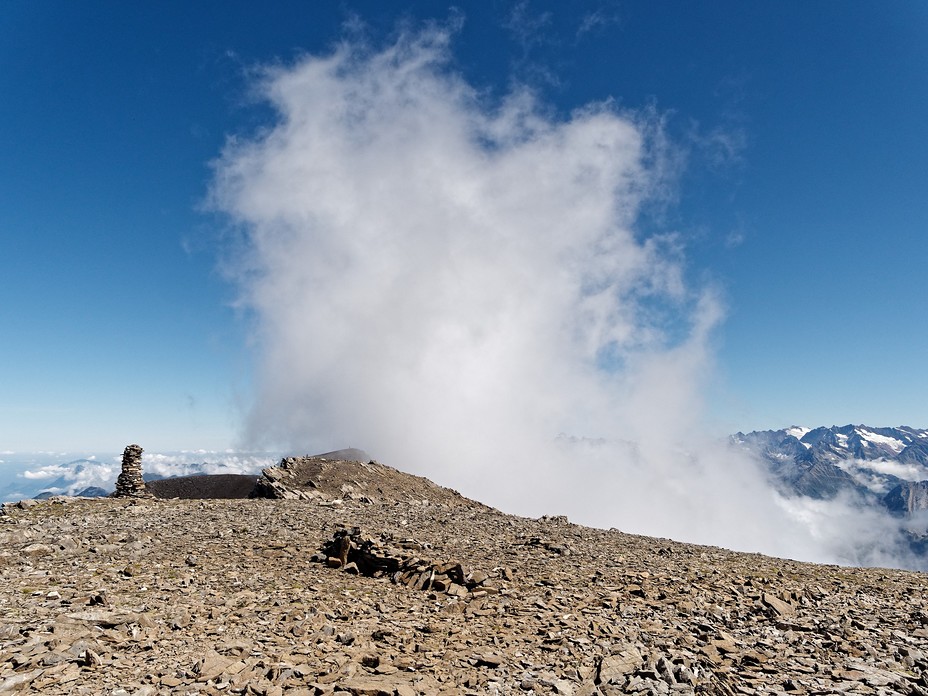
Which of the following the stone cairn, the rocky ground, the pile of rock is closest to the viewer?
the rocky ground

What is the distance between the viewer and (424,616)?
13.3 meters

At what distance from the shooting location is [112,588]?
14008 millimetres

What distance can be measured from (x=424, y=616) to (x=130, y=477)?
124 ft

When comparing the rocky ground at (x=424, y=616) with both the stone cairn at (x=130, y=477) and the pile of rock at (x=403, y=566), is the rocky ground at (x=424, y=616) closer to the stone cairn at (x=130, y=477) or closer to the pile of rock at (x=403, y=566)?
the pile of rock at (x=403, y=566)

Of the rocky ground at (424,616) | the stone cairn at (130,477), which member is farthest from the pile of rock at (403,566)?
the stone cairn at (130,477)

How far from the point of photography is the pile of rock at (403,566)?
15555 millimetres

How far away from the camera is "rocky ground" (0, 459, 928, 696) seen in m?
9.66

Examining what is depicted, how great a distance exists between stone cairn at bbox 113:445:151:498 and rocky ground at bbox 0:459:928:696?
1843cm

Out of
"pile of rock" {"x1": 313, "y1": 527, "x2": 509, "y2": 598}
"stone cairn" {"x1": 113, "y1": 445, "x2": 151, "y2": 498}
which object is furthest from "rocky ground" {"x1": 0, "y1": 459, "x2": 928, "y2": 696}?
"stone cairn" {"x1": 113, "y1": 445, "x2": 151, "y2": 498}

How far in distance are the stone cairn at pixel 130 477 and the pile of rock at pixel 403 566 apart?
96.6 ft

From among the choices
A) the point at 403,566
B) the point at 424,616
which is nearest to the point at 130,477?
the point at 403,566

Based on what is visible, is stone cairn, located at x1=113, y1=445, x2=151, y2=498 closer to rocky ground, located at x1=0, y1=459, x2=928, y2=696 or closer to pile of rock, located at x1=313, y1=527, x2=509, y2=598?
rocky ground, located at x1=0, y1=459, x2=928, y2=696

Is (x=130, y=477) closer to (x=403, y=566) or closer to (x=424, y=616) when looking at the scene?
(x=403, y=566)

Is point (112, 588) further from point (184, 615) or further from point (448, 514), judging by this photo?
point (448, 514)
